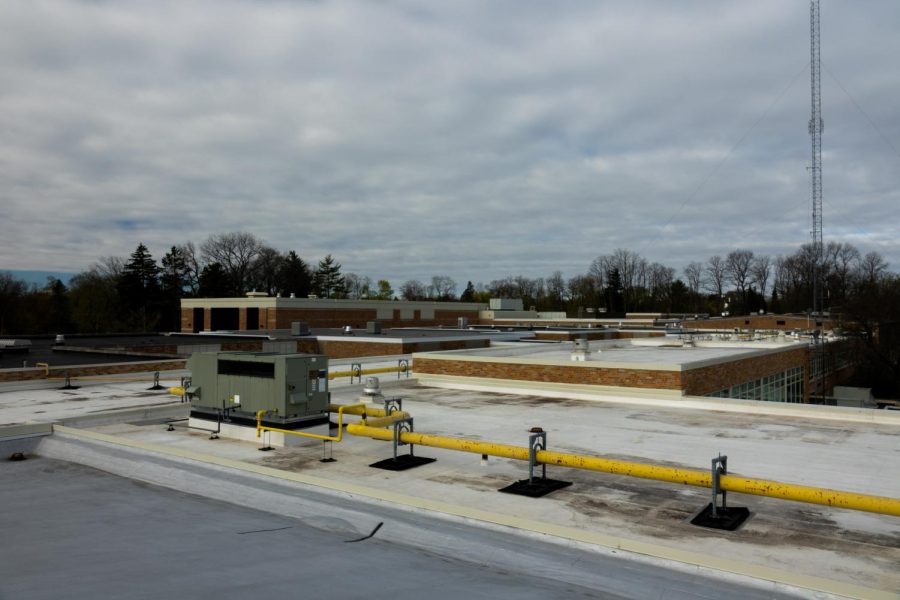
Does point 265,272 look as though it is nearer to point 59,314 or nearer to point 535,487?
point 59,314

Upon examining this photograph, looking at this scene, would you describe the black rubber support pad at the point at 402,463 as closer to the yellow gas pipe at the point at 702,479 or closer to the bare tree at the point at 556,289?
the yellow gas pipe at the point at 702,479

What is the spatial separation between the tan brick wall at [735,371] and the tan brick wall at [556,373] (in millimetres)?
808

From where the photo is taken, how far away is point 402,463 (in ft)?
35.5

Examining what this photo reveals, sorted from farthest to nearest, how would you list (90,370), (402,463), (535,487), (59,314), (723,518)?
1. (59,314)
2. (90,370)
3. (402,463)
4. (535,487)
5. (723,518)

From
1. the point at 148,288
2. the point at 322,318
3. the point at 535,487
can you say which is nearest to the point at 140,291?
the point at 148,288

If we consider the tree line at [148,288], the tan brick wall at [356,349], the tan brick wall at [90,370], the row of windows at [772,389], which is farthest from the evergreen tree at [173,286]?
the row of windows at [772,389]

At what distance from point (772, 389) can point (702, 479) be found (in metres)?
27.2

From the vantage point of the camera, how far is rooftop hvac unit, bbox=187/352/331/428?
1254 centimetres

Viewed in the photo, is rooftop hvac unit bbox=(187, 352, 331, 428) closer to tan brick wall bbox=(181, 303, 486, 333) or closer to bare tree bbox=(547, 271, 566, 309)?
tan brick wall bbox=(181, 303, 486, 333)

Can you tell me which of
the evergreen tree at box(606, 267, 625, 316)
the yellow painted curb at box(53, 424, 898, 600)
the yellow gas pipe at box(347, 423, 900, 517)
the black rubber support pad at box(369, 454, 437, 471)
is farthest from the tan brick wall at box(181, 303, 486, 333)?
the evergreen tree at box(606, 267, 625, 316)

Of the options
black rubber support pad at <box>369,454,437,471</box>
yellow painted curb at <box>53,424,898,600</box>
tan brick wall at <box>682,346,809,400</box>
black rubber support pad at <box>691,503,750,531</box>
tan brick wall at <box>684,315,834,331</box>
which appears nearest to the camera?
yellow painted curb at <box>53,424,898,600</box>

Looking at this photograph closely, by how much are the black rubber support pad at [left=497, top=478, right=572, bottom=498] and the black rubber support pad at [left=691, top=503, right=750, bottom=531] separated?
83.6 inches

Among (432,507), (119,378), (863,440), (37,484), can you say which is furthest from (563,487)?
(119,378)

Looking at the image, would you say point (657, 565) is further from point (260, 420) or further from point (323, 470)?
point (260, 420)
